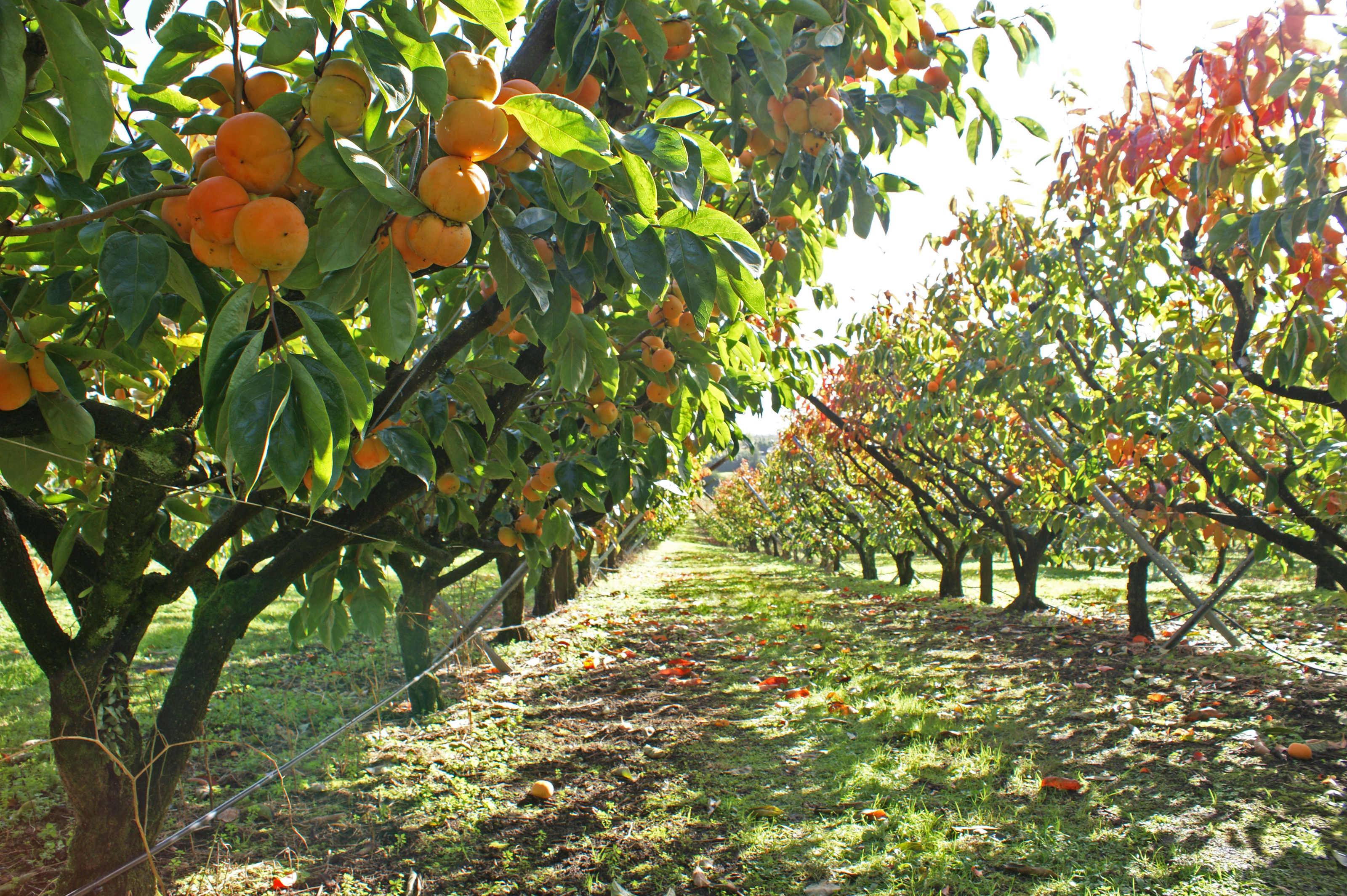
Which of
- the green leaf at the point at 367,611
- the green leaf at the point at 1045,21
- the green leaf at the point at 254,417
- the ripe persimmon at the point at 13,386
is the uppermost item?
the green leaf at the point at 1045,21

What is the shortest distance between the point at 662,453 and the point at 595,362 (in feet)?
2.06

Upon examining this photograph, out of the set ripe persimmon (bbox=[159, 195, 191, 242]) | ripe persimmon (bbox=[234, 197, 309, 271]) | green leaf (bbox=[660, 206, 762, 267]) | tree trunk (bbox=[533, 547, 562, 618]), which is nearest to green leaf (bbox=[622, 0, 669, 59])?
green leaf (bbox=[660, 206, 762, 267])

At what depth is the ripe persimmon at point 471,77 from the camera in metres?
0.90

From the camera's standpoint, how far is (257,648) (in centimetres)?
709

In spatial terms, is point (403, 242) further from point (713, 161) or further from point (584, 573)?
point (584, 573)

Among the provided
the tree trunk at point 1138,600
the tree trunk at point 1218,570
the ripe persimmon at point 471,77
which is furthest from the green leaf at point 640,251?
the tree trunk at point 1218,570

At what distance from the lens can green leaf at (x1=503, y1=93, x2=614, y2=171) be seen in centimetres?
83

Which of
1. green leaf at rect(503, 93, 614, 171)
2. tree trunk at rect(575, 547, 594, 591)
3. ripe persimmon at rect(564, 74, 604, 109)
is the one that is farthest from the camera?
tree trunk at rect(575, 547, 594, 591)

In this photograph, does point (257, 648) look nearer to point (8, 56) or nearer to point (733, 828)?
point (733, 828)

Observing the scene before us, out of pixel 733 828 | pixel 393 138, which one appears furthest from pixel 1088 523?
pixel 393 138

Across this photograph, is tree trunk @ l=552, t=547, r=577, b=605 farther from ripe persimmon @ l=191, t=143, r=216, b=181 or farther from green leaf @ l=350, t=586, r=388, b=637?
ripe persimmon @ l=191, t=143, r=216, b=181

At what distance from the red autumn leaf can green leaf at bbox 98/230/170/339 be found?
3745 millimetres

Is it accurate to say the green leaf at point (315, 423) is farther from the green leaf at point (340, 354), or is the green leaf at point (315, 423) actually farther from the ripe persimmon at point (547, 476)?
the ripe persimmon at point (547, 476)

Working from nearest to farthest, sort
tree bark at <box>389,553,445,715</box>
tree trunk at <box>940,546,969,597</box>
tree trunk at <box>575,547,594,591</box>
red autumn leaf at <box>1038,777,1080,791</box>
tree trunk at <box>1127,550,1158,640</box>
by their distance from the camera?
red autumn leaf at <box>1038,777,1080,791</box> → tree bark at <box>389,553,445,715</box> → tree trunk at <box>1127,550,1158,640</box> → tree trunk at <box>940,546,969,597</box> → tree trunk at <box>575,547,594,591</box>
